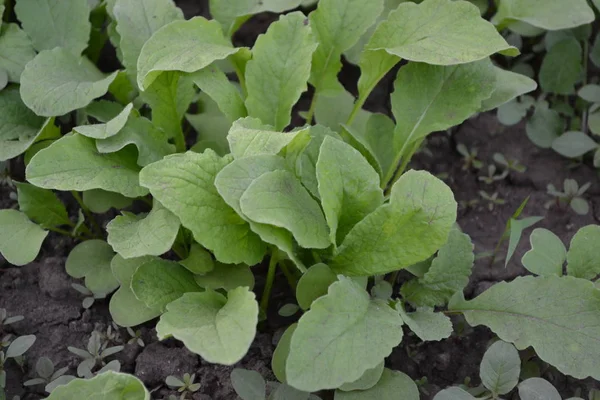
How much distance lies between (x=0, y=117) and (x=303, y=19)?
2.38 feet

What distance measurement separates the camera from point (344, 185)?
125cm

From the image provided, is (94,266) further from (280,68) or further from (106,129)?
(280,68)

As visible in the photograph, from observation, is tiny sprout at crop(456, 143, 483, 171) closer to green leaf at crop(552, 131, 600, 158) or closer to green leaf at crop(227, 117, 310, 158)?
green leaf at crop(552, 131, 600, 158)

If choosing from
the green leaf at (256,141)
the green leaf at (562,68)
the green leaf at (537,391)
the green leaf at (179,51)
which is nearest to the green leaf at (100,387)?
the green leaf at (256,141)

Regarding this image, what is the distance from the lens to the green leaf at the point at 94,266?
1.40 metres

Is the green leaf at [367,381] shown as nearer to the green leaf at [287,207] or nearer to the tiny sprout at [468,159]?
the green leaf at [287,207]

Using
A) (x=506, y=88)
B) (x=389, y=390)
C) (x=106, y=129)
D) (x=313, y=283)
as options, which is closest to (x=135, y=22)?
(x=106, y=129)

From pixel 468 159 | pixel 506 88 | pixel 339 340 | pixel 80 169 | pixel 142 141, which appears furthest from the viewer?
pixel 468 159

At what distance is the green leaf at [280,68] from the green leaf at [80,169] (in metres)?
0.31

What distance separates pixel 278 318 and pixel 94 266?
41cm

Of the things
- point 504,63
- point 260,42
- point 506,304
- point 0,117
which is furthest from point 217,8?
point 506,304

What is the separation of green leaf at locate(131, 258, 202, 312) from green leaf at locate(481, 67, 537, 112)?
30.5 inches

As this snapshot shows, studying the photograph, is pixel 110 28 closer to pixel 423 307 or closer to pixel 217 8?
pixel 217 8

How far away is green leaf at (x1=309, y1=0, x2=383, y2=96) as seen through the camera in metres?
1.51
